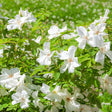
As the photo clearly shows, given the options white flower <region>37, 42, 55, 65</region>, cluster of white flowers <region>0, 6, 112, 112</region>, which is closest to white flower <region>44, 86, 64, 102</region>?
cluster of white flowers <region>0, 6, 112, 112</region>

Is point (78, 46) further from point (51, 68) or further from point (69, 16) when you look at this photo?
point (69, 16)

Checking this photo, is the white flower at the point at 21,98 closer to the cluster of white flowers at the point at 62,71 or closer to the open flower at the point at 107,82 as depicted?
the cluster of white flowers at the point at 62,71

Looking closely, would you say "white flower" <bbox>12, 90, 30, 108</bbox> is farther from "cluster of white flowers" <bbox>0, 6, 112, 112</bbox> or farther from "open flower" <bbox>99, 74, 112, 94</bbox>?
"open flower" <bbox>99, 74, 112, 94</bbox>

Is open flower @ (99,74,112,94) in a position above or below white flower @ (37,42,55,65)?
below

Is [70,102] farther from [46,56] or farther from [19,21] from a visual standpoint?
[19,21]

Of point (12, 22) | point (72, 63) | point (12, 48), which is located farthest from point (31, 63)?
point (72, 63)
